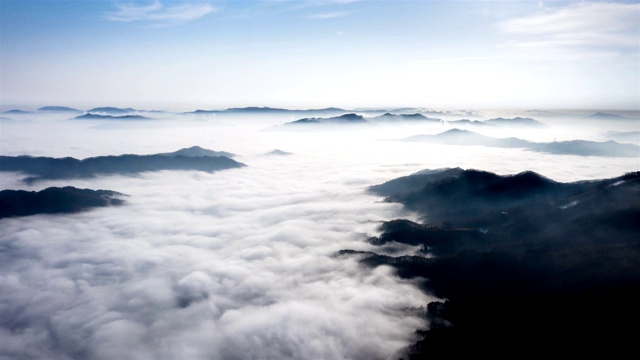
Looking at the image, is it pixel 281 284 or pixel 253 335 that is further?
pixel 281 284

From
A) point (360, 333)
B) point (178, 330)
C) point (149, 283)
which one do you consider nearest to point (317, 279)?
point (360, 333)

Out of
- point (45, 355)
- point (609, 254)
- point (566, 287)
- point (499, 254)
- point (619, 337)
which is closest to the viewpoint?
point (619, 337)

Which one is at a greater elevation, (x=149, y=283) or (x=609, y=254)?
(x=609, y=254)

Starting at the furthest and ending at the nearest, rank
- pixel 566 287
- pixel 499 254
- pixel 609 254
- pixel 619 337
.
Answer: pixel 499 254, pixel 609 254, pixel 566 287, pixel 619 337

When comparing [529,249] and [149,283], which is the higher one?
[529,249]

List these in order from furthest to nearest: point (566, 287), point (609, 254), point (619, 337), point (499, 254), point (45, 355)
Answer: point (499, 254) → point (609, 254) → point (566, 287) → point (45, 355) → point (619, 337)

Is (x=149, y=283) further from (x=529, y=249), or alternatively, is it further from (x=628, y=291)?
(x=628, y=291)

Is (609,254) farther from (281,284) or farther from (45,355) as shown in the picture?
(45,355)

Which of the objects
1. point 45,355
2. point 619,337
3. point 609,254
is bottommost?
point 45,355

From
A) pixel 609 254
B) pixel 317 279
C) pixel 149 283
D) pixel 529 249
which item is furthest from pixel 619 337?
pixel 149 283
